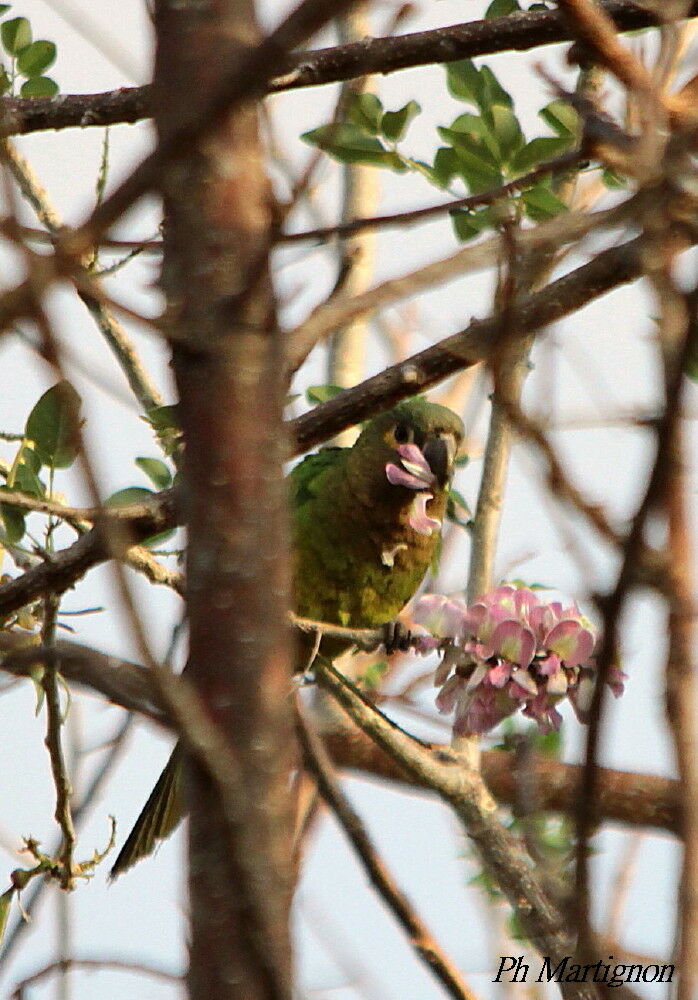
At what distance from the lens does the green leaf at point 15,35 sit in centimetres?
280

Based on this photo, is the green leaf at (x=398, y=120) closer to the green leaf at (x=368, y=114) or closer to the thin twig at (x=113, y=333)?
the green leaf at (x=368, y=114)

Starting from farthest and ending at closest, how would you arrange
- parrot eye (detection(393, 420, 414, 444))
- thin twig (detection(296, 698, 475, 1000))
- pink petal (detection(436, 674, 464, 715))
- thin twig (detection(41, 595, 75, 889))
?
1. parrot eye (detection(393, 420, 414, 444))
2. pink petal (detection(436, 674, 464, 715))
3. thin twig (detection(41, 595, 75, 889))
4. thin twig (detection(296, 698, 475, 1000))

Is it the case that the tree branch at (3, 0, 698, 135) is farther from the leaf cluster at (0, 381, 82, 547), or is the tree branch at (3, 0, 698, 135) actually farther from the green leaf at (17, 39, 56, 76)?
the green leaf at (17, 39, 56, 76)

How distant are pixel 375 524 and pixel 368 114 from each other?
1547 millimetres

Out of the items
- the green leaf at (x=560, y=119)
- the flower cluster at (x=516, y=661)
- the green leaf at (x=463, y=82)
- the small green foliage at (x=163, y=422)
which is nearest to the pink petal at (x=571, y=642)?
the flower cluster at (x=516, y=661)

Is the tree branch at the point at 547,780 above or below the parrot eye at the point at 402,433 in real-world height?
below

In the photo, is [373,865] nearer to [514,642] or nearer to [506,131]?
[514,642]

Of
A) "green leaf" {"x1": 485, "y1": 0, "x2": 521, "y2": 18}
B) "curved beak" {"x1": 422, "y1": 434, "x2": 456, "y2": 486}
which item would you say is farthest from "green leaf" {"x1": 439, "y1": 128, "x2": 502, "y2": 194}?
"curved beak" {"x1": 422, "y1": 434, "x2": 456, "y2": 486}

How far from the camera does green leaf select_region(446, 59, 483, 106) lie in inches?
99.6

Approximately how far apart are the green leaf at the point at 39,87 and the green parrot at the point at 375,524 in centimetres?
138

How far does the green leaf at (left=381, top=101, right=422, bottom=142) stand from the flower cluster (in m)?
1.00

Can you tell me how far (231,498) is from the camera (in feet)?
3.14

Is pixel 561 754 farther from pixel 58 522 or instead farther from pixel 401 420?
pixel 58 522

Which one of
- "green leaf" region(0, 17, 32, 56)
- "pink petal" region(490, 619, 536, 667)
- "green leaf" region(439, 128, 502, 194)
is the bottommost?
"pink petal" region(490, 619, 536, 667)
